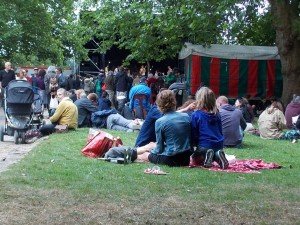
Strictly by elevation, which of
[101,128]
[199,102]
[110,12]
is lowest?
[101,128]

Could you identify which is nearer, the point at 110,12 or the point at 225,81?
the point at 110,12

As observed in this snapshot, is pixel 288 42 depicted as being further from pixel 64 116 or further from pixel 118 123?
pixel 64 116

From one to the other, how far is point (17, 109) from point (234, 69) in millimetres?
14554

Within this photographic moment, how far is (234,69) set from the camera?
2881 cm

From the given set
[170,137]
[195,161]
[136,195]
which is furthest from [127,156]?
[136,195]

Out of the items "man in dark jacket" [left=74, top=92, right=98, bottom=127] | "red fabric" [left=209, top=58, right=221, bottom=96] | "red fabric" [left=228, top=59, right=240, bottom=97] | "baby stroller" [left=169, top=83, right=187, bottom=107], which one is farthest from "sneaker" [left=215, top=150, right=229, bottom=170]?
"red fabric" [left=228, top=59, right=240, bottom=97]

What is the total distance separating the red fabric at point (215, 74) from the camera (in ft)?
92.8

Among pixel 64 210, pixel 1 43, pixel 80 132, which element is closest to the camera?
pixel 64 210

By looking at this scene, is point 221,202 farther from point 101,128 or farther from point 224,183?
point 101,128

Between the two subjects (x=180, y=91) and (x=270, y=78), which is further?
(x=270, y=78)

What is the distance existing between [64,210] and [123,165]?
3594mm

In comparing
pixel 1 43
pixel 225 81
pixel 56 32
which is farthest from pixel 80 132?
pixel 56 32

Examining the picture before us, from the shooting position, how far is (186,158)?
11.1m

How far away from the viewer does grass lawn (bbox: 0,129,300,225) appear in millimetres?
7344
